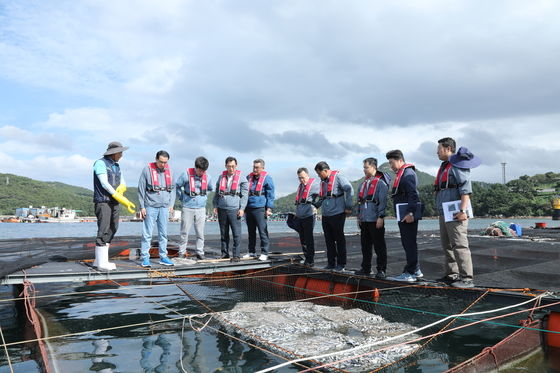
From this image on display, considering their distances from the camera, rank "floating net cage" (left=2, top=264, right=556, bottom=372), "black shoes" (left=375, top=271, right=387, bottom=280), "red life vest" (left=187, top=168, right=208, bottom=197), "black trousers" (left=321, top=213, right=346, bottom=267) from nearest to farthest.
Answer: "floating net cage" (left=2, top=264, right=556, bottom=372) < "black shoes" (left=375, top=271, right=387, bottom=280) < "black trousers" (left=321, top=213, right=346, bottom=267) < "red life vest" (left=187, top=168, right=208, bottom=197)

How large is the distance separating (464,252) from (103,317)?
5446 mm

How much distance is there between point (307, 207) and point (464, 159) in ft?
9.70

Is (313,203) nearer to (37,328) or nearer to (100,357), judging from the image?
(100,357)

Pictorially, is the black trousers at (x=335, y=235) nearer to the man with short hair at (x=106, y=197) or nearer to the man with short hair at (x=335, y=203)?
the man with short hair at (x=335, y=203)

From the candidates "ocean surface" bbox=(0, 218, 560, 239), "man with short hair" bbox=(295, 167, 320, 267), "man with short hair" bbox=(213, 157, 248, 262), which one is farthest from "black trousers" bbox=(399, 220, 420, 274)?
"ocean surface" bbox=(0, 218, 560, 239)

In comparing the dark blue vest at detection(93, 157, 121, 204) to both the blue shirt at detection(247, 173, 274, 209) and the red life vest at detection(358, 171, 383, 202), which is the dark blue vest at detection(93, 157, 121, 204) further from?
the red life vest at detection(358, 171, 383, 202)

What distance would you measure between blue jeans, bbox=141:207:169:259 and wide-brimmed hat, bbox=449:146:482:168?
4924mm

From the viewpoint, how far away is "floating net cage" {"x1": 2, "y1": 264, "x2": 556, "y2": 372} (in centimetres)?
377

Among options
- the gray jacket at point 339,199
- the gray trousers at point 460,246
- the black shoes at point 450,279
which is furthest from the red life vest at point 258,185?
the black shoes at point 450,279

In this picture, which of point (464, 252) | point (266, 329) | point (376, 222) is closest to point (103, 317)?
point (266, 329)

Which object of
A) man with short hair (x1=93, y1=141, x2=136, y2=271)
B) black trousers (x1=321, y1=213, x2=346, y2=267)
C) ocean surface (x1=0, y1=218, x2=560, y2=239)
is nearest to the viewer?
man with short hair (x1=93, y1=141, x2=136, y2=271)

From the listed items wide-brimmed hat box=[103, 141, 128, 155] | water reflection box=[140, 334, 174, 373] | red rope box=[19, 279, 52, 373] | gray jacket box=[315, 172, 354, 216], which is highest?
wide-brimmed hat box=[103, 141, 128, 155]

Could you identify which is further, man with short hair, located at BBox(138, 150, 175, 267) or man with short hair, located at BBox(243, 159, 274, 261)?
man with short hair, located at BBox(243, 159, 274, 261)

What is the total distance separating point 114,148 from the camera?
6.45 m
